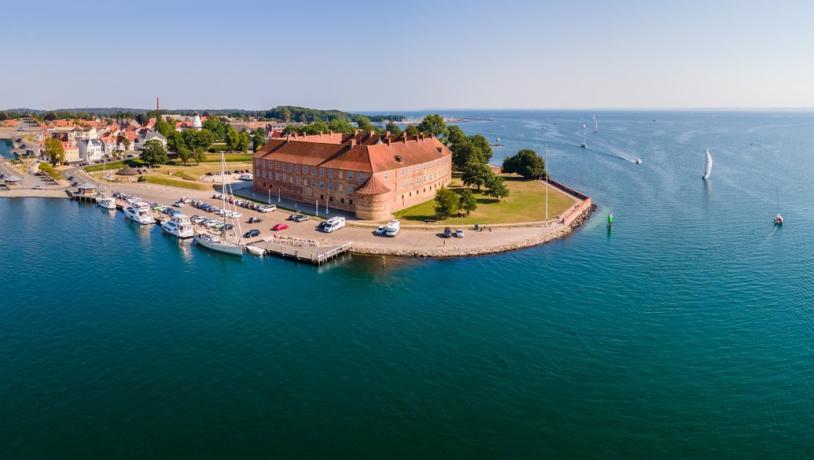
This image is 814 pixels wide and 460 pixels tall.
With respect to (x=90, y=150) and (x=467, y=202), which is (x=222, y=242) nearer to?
(x=467, y=202)

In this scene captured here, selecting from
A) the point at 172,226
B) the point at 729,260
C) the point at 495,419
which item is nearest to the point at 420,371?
the point at 495,419

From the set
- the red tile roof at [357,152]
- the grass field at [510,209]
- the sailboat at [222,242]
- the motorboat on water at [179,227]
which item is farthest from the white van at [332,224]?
the motorboat on water at [179,227]

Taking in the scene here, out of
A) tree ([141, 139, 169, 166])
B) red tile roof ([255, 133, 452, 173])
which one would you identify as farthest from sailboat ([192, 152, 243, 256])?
tree ([141, 139, 169, 166])

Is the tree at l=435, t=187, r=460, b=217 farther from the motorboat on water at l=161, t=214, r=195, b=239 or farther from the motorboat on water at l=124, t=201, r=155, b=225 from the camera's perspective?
the motorboat on water at l=124, t=201, r=155, b=225

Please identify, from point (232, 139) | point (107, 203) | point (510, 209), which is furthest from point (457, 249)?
point (232, 139)

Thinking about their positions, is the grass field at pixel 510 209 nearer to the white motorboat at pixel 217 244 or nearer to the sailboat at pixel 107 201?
the white motorboat at pixel 217 244
